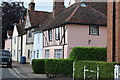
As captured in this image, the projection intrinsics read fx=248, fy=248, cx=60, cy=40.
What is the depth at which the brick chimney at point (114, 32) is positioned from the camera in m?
13.7

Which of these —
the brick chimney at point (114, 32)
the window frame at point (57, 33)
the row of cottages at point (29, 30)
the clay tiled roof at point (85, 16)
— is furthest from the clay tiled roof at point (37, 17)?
the brick chimney at point (114, 32)

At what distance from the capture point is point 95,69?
518 inches

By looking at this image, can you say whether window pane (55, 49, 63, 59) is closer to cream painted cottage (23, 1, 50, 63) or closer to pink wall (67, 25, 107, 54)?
pink wall (67, 25, 107, 54)

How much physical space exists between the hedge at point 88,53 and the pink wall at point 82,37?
3.95m

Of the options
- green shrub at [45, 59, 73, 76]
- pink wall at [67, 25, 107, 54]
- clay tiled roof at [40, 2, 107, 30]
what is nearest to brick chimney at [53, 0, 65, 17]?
clay tiled roof at [40, 2, 107, 30]

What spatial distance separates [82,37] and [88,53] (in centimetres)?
477

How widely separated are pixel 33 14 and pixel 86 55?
19753mm

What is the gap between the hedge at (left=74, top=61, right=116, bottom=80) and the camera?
11930mm

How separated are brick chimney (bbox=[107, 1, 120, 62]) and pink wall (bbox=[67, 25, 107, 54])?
35.4ft

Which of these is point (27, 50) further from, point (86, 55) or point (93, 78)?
point (93, 78)

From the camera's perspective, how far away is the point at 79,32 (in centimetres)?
2556

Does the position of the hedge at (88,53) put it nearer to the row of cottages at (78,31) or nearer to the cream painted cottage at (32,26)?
the row of cottages at (78,31)

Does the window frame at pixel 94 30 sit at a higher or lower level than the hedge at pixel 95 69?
higher

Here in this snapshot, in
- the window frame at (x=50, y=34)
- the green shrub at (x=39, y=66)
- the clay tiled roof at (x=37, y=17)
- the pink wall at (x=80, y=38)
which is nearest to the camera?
the green shrub at (x=39, y=66)
